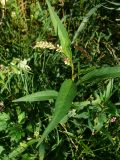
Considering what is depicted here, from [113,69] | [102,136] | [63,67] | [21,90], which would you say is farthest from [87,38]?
[113,69]

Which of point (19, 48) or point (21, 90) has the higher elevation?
point (19, 48)

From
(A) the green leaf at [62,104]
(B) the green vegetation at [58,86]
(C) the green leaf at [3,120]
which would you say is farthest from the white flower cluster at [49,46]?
(C) the green leaf at [3,120]

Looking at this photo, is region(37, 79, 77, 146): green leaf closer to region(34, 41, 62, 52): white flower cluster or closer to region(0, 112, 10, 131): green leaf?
region(34, 41, 62, 52): white flower cluster

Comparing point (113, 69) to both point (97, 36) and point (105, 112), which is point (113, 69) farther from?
point (97, 36)

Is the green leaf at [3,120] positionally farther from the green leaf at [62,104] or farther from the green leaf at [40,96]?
the green leaf at [62,104]

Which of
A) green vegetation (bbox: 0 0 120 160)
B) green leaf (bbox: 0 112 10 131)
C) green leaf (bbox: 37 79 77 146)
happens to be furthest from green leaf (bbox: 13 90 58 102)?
green leaf (bbox: 0 112 10 131)

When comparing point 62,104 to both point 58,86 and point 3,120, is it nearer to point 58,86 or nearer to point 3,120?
point 3,120

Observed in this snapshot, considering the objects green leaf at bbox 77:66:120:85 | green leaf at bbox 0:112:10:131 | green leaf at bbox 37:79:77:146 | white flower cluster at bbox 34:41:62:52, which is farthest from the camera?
green leaf at bbox 0:112:10:131
